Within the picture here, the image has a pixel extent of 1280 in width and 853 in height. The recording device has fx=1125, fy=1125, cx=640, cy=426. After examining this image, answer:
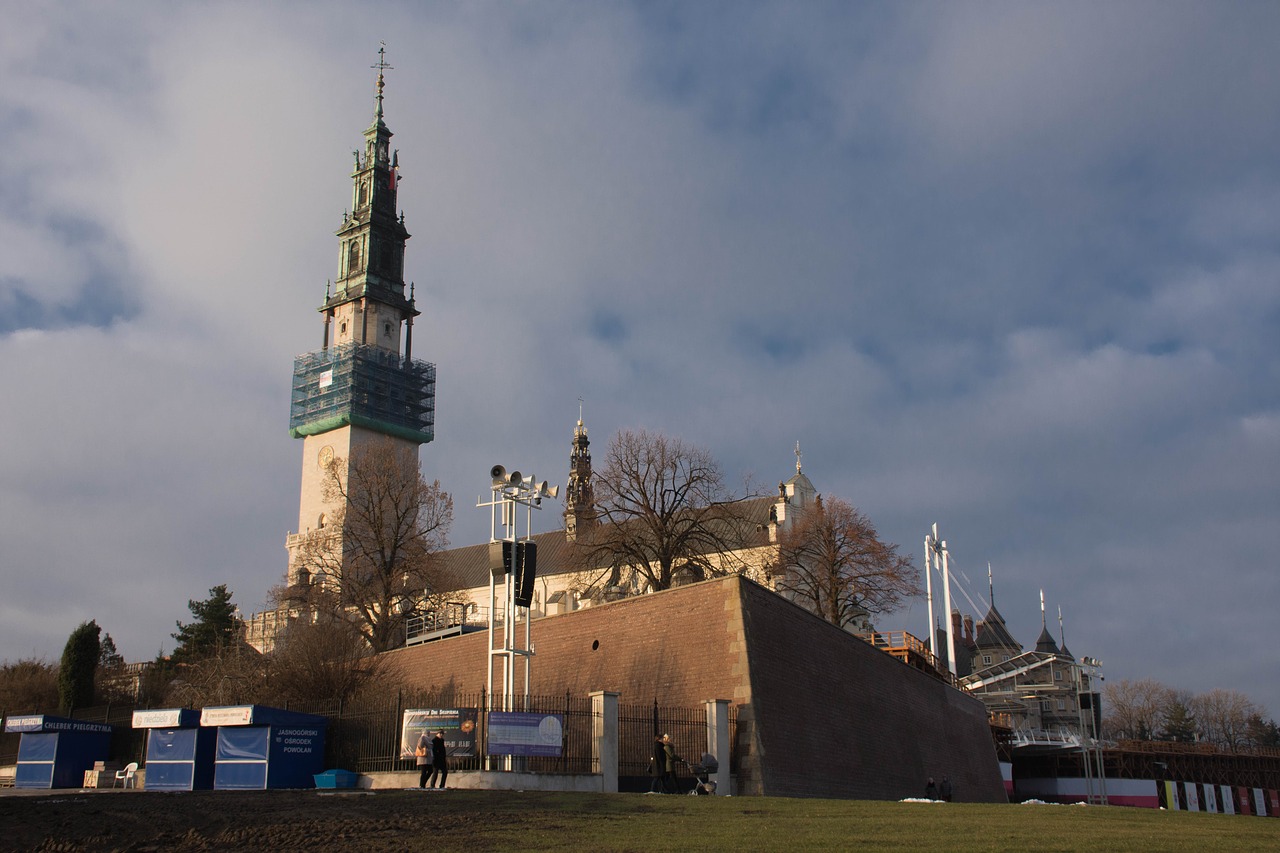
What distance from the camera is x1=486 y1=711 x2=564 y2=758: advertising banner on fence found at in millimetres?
24406

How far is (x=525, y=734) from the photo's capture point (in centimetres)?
2483

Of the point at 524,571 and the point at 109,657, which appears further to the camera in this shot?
the point at 109,657

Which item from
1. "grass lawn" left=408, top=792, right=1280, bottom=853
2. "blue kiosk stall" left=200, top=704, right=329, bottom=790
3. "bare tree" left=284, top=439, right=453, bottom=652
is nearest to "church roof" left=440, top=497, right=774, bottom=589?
"bare tree" left=284, top=439, right=453, bottom=652

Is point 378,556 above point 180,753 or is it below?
above

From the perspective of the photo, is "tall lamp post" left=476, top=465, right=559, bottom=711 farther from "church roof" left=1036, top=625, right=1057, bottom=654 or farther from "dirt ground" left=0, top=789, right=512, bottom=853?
"church roof" left=1036, top=625, right=1057, bottom=654

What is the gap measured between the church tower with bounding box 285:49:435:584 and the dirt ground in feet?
202

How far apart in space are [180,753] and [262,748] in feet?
9.74

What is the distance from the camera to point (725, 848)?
518 inches

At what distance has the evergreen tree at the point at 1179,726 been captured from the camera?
106 m

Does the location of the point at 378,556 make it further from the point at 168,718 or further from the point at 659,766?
the point at 659,766

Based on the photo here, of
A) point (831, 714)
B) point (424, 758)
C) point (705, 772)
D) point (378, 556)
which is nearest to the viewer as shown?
point (424, 758)

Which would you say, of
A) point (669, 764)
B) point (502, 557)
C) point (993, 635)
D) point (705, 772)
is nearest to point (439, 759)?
point (669, 764)

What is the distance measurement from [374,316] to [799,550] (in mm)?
46179

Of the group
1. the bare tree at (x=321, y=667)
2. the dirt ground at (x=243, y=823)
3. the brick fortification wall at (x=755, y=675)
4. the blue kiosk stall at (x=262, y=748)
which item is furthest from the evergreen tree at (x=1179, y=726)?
the dirt ground at (x=243, y=823)
